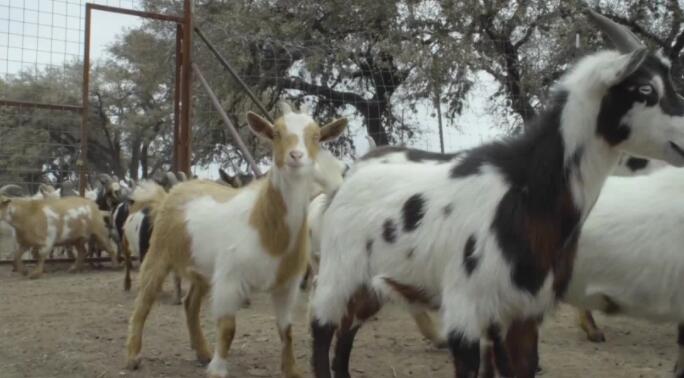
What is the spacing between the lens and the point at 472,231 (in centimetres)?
339

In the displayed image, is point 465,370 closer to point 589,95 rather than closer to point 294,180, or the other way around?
point 589,95

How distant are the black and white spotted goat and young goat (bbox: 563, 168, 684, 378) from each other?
2.91 feet

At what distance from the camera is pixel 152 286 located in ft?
18.0

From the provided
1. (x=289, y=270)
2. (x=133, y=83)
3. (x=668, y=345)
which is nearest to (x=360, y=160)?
(x=289, y=270)

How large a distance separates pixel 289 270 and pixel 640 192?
2.20 metres

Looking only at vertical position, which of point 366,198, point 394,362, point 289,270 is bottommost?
point 394,362

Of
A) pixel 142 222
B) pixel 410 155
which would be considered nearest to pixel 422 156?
pixel 410 155

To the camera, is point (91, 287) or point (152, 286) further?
point (91, 287)

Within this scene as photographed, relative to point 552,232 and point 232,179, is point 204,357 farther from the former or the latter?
point 232,179

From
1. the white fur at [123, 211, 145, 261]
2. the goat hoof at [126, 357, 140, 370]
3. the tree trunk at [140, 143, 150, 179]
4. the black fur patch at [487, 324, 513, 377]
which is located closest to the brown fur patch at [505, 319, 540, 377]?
the black fur patch at [487, 324, 513, 377]

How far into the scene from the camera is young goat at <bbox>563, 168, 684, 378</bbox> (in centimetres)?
419

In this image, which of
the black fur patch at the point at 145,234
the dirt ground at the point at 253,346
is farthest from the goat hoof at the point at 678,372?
the black fur patch at the point at 145,234

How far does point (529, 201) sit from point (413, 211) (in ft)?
2.30

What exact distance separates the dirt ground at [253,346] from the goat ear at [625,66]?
1.68 m
